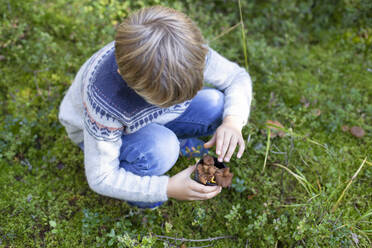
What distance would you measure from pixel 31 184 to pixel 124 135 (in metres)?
0.89

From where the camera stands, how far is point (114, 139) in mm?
1641

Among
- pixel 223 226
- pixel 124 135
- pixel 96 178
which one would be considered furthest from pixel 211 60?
pixel 223 226

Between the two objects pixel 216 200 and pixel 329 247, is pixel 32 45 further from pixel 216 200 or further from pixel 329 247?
pixel 329 247

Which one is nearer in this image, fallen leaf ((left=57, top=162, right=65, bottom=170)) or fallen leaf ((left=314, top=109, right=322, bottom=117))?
fallen leaf ((left=57, top=162, right=65, bottom=170))

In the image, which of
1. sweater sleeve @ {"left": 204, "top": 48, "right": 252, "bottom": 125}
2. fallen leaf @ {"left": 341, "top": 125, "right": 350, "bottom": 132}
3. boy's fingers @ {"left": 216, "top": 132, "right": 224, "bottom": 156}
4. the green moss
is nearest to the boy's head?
boy's fingers @ {"left": 216, "top": 132, "right": 224, "bottom": 156}

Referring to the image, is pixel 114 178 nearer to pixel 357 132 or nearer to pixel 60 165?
pixel 60 165

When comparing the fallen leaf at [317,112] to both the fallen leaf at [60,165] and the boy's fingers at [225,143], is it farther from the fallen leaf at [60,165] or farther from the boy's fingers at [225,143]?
the fallen leaf at [60,165]

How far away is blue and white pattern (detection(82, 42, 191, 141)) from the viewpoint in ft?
4.94

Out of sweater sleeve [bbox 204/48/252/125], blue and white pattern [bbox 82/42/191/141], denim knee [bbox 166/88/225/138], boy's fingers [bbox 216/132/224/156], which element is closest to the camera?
blue and white pattern [bbox 82/42/191/141]

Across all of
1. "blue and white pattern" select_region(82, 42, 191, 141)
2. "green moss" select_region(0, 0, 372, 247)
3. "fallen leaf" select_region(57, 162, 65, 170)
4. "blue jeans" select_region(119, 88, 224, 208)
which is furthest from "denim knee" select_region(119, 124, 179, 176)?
"fallen leaf" select_region(57, 162, 65, 170)

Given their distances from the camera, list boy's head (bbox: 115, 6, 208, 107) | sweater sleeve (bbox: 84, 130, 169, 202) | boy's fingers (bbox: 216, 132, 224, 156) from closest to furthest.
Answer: boy's head (bbox: 115, 6, 208, 107) → sweater sleeve (bbox: 84, 130, 169, 202) → boy's fingers (bbox: 216, 132, 224, 156)

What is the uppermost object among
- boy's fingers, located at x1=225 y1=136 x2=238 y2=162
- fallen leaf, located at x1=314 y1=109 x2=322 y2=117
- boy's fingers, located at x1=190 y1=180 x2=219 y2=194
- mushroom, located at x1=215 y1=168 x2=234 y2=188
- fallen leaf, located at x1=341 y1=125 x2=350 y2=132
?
boy's fingers, located at x1=225 y1=136 x2=238 y2=162

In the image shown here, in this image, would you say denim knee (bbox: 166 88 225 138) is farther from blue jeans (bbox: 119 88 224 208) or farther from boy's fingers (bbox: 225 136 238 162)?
boy's fingers (bbox: 225 136 238 162)

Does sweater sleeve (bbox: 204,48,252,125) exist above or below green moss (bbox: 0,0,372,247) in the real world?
above
